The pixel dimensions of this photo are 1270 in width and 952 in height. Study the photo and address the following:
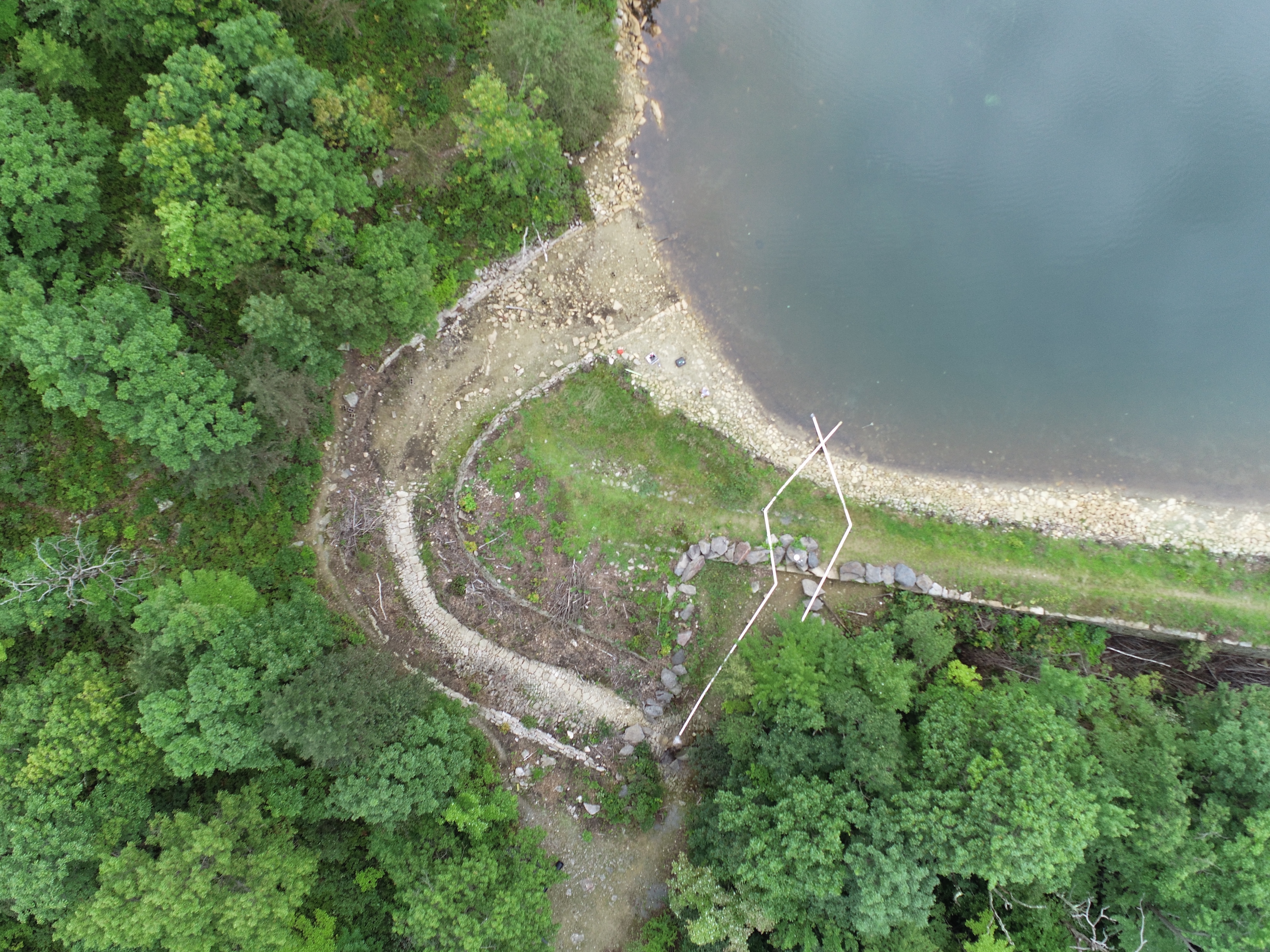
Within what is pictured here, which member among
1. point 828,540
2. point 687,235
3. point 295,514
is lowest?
point 295,514

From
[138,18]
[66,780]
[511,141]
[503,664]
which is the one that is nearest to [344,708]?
[503,664]

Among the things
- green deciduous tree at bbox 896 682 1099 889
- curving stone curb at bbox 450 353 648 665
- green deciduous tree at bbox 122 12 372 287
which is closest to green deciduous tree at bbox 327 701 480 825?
curving stone curb at bbox 450 353 648 665

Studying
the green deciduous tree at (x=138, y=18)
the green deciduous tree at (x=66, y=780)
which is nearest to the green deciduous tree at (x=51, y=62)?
the green deciduous tree at (x=138, y=18)

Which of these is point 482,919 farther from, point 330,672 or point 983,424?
point 983,424

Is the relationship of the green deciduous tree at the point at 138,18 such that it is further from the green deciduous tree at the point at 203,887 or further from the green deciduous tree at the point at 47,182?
the green deciduous tree at the point at 203,887

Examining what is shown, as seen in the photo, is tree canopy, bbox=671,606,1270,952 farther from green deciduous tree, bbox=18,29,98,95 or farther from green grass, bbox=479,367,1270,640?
green deciduous tree, bbox=18,29,98,95

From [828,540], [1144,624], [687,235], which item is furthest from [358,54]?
[1144,624]
